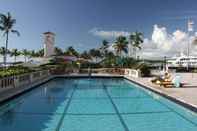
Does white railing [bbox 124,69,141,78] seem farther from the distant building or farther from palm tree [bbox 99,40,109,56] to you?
palm tree [bbox 99,40,109,56]

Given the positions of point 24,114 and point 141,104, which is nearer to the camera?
point 24,114

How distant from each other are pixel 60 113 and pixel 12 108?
2.41 meters

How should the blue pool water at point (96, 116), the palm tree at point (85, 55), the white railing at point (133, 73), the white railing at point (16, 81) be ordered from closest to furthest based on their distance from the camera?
the blue pool water at point (96, 116), the white railing at point (16, 81), the white railing at point (133, 73), the palm tree at point (85, 55)

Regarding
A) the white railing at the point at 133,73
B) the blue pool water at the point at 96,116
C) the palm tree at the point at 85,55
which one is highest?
the palm tree at the point at 85,55

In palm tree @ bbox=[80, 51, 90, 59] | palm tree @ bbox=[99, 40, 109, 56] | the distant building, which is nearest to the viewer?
the distant building

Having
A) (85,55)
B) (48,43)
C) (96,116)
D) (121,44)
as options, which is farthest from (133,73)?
(85,55)

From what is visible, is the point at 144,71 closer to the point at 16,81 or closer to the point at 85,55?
the point at 16,81

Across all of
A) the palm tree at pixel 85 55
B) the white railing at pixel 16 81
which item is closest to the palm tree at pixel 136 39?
the palm tree at pixel 85 55

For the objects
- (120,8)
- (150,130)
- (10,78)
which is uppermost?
(120,8)

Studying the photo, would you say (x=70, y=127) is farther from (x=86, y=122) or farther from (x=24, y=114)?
(x=24, y=114)

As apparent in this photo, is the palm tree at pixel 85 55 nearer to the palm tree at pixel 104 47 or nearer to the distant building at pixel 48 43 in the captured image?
the palm tree at pixel 104 47

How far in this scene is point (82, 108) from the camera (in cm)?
1237

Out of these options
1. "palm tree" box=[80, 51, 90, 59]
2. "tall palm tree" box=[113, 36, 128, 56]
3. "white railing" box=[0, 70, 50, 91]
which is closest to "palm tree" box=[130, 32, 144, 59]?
"tall palm tree" box=[113, 36, 128, 56]

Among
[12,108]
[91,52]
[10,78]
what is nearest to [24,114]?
[12,108]
